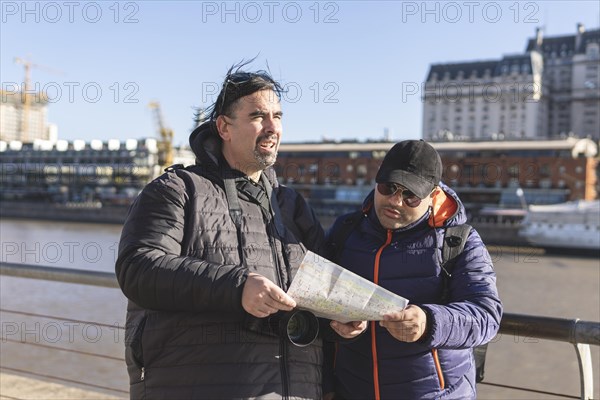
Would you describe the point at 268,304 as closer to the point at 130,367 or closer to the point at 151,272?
the point at 151,272

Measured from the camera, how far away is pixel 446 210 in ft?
5.78

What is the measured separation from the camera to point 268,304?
4.41ft

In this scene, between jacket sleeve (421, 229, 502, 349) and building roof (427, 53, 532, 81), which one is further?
building roof (427, 53, 532, 81)

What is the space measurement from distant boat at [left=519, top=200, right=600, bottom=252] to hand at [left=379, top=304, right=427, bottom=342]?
3054cm

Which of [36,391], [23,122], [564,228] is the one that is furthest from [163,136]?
[23,122]

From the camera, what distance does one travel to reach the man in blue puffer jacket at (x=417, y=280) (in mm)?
1635

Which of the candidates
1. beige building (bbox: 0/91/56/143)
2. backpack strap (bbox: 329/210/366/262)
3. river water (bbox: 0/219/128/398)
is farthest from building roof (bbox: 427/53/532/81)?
backpack strap (bbox: 329/210/366/262)

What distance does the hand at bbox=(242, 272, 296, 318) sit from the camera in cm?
133

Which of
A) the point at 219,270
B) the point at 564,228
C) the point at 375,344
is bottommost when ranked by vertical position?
the point at 564,228

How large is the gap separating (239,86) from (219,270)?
20.6 inches

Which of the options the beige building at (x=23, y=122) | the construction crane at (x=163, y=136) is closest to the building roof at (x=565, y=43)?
the construction crane at (x=163, y=136)

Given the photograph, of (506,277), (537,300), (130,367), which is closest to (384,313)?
(130,367)

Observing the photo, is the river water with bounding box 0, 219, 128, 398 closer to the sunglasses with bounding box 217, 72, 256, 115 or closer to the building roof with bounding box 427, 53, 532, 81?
the sunglasses with bounding box 217, 72, 256, 115

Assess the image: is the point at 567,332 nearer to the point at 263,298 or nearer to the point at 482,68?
the point at 263,298
